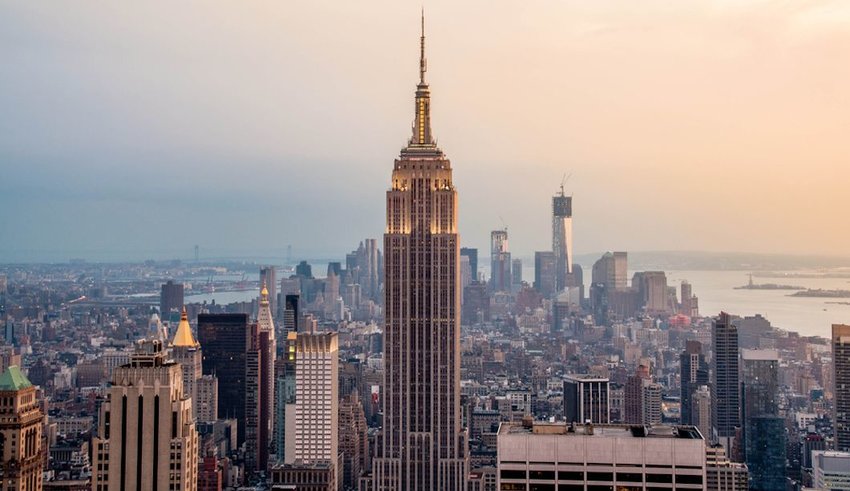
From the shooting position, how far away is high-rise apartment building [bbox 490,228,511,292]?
26.5 m

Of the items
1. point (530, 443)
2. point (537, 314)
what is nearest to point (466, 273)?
point (537, 314)

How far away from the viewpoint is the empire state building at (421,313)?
25719 millimetres

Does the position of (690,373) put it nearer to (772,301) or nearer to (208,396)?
(772,301)

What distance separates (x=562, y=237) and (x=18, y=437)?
13.5 m

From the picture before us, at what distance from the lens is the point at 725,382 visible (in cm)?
2561

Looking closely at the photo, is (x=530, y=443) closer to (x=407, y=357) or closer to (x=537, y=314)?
(x=407, y=357)

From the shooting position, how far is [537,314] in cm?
3072

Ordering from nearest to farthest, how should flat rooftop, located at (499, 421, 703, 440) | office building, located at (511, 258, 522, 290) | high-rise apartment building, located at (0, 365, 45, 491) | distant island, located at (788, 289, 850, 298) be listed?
flat rooftop, located at (499, 421, 703, 440)
high-rise apartment building, located at (0, 365, 45, 491)
distant island, located at (788, 289, 850, 298)
office building, located at (511, 258, 522, 290)

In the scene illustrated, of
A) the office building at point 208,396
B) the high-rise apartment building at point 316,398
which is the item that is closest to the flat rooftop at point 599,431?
the office building at point 208,396

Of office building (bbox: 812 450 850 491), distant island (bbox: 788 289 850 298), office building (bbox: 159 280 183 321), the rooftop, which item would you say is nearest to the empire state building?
office building (bbox: 159 280 183 321)

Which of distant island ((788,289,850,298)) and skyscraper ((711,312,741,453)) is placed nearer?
distant island ((788,289,850,298))

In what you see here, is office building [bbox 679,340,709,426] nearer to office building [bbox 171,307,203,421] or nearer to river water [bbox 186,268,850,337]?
river water [bbox 186,268,850,337]

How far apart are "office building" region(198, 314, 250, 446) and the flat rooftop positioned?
580 inches

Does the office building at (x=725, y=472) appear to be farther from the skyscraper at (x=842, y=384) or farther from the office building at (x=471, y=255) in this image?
the office building at (x=471, y=255)
